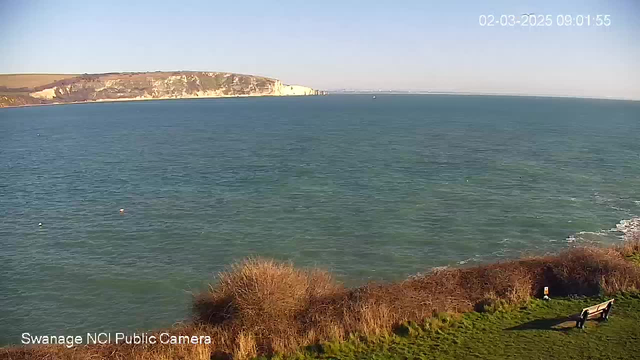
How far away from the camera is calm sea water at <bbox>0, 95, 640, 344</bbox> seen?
25750 millimetres

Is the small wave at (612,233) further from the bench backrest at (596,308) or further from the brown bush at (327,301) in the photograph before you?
the bench backrest at (596,308)

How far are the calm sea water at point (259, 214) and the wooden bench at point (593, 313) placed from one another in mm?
11104

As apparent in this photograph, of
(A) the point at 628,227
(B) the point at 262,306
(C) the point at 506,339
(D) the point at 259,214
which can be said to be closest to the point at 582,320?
(C) the point at 506,339

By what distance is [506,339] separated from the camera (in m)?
15.8

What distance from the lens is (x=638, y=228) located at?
34.1m

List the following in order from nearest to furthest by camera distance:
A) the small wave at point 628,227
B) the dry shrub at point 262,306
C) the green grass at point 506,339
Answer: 1. the green grass at point 506,339
2. the dry shrub at point 262,306
3. the small wave at point 628,227

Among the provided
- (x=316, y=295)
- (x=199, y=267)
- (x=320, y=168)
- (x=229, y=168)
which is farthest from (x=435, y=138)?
(x=316, y=295)

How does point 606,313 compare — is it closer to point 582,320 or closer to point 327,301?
point 582,320

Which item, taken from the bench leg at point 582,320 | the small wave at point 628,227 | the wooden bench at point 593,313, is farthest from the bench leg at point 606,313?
the small wave at point 628,227

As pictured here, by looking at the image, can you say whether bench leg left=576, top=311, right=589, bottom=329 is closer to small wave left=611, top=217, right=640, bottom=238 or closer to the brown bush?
the brown bush

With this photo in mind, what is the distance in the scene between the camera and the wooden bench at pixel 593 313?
53.5 ft

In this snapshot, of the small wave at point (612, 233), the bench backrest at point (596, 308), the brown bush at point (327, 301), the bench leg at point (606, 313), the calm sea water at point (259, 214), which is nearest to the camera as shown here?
the brown bush at point (327, 301)

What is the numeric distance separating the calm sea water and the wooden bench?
437 inches

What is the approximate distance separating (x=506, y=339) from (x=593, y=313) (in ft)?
12.0
